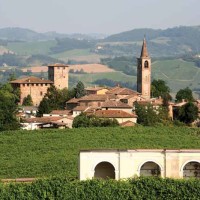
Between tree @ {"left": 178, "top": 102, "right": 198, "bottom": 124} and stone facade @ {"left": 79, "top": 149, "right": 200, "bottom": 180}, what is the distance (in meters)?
35.7

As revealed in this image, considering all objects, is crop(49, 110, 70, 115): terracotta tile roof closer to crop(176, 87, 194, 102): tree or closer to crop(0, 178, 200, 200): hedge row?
crop(176, 87, 194, 102): tree

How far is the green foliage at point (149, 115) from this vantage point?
63.4 m

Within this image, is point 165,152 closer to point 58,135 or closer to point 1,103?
point 58,135

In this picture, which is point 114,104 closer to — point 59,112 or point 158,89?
point 59,112

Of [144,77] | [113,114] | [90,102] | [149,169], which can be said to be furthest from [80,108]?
[149,169]

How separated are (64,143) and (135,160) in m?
19.7

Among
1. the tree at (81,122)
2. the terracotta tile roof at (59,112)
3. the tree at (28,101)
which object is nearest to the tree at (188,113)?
the terracotta tile roof at (59,112)

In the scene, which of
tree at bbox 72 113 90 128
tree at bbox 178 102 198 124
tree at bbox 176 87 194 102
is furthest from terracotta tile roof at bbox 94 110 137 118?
tree at bbox 176 87 194 102

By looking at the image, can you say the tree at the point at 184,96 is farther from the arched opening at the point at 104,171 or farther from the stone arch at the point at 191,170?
the arched opening at the point at 104,171

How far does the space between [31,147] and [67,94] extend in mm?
30473

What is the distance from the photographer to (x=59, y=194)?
2953cm

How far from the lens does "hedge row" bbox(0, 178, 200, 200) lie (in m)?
29.3

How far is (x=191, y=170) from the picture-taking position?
32.7m

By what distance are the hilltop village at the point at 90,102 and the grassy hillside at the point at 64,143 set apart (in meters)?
6.76
